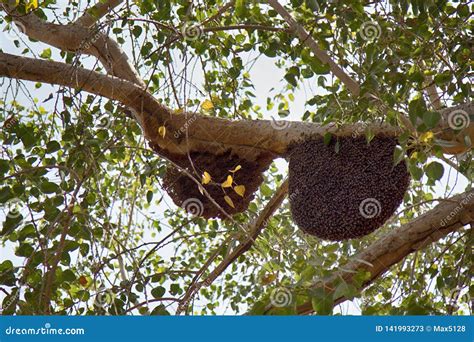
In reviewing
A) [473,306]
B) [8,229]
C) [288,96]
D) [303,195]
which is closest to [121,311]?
[8,229]

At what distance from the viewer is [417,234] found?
9.95 feet

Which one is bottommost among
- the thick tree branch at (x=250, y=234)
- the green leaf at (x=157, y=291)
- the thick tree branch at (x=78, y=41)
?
the green leaf at (x=157, y=291)

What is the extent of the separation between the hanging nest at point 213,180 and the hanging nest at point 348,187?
400mm

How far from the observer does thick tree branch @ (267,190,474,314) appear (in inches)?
117

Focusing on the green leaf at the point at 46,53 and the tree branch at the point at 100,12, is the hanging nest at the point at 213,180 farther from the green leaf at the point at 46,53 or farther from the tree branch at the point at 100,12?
the green leaf at the point at 46,53

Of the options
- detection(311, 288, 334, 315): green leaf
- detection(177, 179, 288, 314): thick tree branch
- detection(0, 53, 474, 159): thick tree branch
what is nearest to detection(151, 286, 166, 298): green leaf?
detection(177, 179, 288, 314): thick tree branch

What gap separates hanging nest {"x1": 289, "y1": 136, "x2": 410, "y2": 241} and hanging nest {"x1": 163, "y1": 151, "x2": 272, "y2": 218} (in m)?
0.40

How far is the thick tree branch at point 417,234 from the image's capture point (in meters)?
2.98

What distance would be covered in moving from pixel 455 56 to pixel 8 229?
5.93ft

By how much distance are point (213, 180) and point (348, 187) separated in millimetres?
733

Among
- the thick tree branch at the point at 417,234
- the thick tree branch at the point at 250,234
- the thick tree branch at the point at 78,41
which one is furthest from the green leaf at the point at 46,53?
the thick tree branch at the point at 417,234

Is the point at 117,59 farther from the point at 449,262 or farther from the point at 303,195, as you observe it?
the point at 449,262

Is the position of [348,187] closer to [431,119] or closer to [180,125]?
[180,125]

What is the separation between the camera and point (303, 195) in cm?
330
